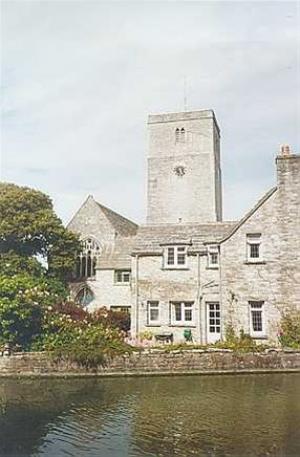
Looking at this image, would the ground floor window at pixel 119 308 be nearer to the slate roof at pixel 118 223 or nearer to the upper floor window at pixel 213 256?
the slate roof at pixel 118 223

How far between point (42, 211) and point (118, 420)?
26.1m

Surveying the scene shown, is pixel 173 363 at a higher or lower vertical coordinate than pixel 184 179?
lower

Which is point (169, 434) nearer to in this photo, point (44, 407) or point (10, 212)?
point (44, 407)

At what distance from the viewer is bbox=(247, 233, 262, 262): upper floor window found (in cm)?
2712

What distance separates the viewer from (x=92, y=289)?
38312 millimetres

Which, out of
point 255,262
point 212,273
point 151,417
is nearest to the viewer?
point 151,417

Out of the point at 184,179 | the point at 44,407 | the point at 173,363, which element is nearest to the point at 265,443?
the point at 44,407

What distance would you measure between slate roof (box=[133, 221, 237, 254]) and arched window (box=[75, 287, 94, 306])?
903 centimetres

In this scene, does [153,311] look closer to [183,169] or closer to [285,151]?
[285,151]

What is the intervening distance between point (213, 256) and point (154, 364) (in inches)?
411

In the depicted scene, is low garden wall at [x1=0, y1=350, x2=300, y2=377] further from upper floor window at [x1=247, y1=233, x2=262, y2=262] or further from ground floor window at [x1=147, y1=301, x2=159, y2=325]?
ground floor window at [x1=147, y1=301, x2=159, y2=325]

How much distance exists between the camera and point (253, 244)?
27266 millimetres

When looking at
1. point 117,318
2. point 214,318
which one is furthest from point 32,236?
point 214,318

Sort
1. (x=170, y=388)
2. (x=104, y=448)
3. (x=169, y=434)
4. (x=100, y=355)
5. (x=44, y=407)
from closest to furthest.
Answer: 1. (x=104, y=448)
2. (x=169, y=434)
3. (x=44, y=407)
4. (x=170, y=388)
5. (x=100, y=355)
